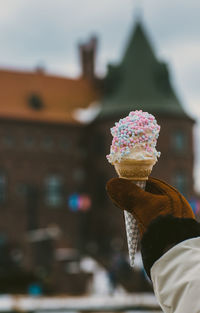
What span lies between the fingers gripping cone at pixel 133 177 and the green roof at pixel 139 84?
32.2 metres

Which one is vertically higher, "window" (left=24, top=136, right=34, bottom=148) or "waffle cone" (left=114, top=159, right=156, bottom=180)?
"window" (left=24, top=136, right=34, bottom=148)

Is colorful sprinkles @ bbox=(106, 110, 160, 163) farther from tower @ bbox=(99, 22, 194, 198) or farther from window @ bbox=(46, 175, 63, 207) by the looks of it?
window @ bbox=(46, 175, 63, 207)

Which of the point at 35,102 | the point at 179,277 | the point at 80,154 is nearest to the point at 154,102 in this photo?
the point at 80,154

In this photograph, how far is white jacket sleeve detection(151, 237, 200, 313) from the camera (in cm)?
144

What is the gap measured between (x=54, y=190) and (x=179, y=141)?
8115mm

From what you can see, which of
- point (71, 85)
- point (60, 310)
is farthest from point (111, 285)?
point (71, 85)

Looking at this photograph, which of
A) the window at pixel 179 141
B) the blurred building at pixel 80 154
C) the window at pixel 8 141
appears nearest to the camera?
the blurred building at pixel 80 154

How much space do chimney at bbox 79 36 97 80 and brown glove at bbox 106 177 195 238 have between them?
3959 cm

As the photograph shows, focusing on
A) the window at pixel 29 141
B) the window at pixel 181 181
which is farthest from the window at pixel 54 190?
the window at pixel 181 181

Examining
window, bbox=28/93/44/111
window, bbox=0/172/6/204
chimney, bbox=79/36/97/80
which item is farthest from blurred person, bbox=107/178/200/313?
chimney, bbox=79/36/97/80

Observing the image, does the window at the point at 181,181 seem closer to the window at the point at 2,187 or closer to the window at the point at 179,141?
the window at the point at 179,141

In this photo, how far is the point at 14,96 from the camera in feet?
121

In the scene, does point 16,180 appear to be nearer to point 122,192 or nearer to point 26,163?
point 26,163

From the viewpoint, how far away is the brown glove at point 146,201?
5.49ft
